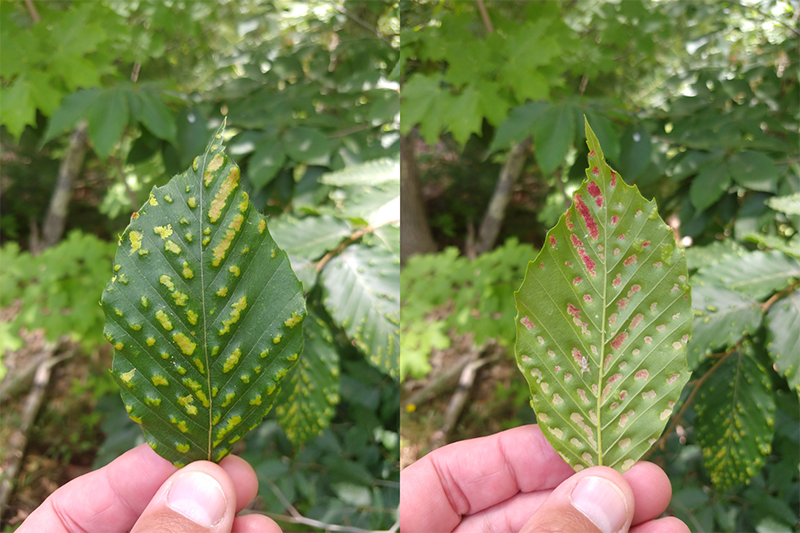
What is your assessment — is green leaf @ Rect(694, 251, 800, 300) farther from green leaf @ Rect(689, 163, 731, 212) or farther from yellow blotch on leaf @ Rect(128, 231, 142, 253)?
yellow blotch on leaf @ Rect(128, 231, 142, 253)

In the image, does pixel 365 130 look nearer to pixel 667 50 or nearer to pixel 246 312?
pixel 246 312

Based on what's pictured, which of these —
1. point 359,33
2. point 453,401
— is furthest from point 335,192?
point 453,401

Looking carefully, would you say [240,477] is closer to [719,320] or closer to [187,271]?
[187,271]

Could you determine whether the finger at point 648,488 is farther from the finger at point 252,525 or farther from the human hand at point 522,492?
the finger at point 252,525

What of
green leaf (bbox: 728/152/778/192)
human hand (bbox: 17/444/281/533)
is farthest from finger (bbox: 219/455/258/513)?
green leaf (bbox: 728/152/778/192)

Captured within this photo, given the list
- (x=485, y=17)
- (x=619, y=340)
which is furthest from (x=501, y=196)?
(x=619, y=340)

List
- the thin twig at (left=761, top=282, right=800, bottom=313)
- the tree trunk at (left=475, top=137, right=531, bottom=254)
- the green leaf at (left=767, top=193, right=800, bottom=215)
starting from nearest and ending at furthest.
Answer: the thin twig at (left=761, top=282, right=800, bottom=313) < the green leaf at (left=767, top=193, right=800, bottom=215) < the tree trunk at (left=475, top=137, right=531, bottom=254)

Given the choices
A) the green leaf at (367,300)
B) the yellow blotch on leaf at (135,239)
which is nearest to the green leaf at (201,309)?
the yellow blotch on leaf at (135,239)
